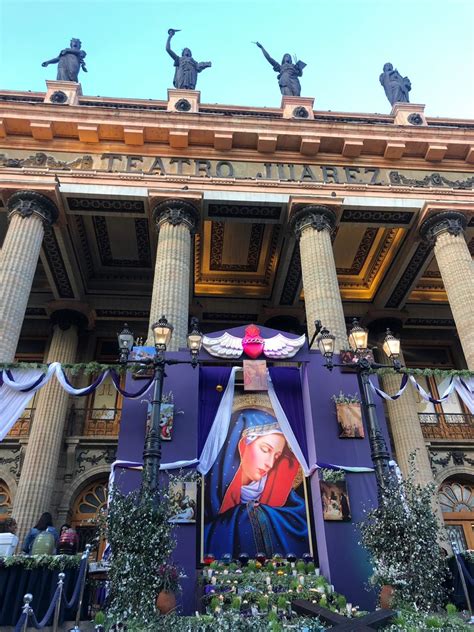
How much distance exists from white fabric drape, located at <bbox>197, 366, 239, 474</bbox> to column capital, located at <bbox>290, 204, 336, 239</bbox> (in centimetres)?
538

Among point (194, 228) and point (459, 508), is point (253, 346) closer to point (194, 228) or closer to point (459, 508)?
point (194, 228)

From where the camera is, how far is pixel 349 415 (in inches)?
422

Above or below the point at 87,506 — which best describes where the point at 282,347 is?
above

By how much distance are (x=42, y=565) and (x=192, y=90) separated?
14.2m

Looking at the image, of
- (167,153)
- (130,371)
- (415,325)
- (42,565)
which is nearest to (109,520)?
(42,565)

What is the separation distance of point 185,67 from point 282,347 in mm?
11799

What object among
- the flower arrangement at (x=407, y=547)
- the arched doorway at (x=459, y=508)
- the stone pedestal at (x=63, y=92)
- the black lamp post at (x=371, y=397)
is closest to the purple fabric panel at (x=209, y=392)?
the black lamp post at (x=371, y=397)

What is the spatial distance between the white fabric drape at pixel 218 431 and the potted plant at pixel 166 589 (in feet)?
9.92

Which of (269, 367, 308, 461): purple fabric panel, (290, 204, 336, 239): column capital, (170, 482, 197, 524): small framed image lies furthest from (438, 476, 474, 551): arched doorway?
(170, 482, 197, 524): small framed image

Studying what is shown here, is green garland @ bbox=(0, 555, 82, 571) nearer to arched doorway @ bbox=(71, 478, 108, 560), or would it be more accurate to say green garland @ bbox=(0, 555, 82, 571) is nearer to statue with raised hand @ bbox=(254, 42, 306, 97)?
arched doorway @ bbox=(71, 478, 108, 560)

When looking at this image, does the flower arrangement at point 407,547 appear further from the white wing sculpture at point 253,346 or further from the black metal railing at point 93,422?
the black metal railing at point 93,422

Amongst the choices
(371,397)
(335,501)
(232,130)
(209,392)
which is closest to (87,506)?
(209,392)

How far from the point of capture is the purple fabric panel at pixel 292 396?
432 inches

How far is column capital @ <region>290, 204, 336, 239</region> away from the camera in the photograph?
14.6 metres
